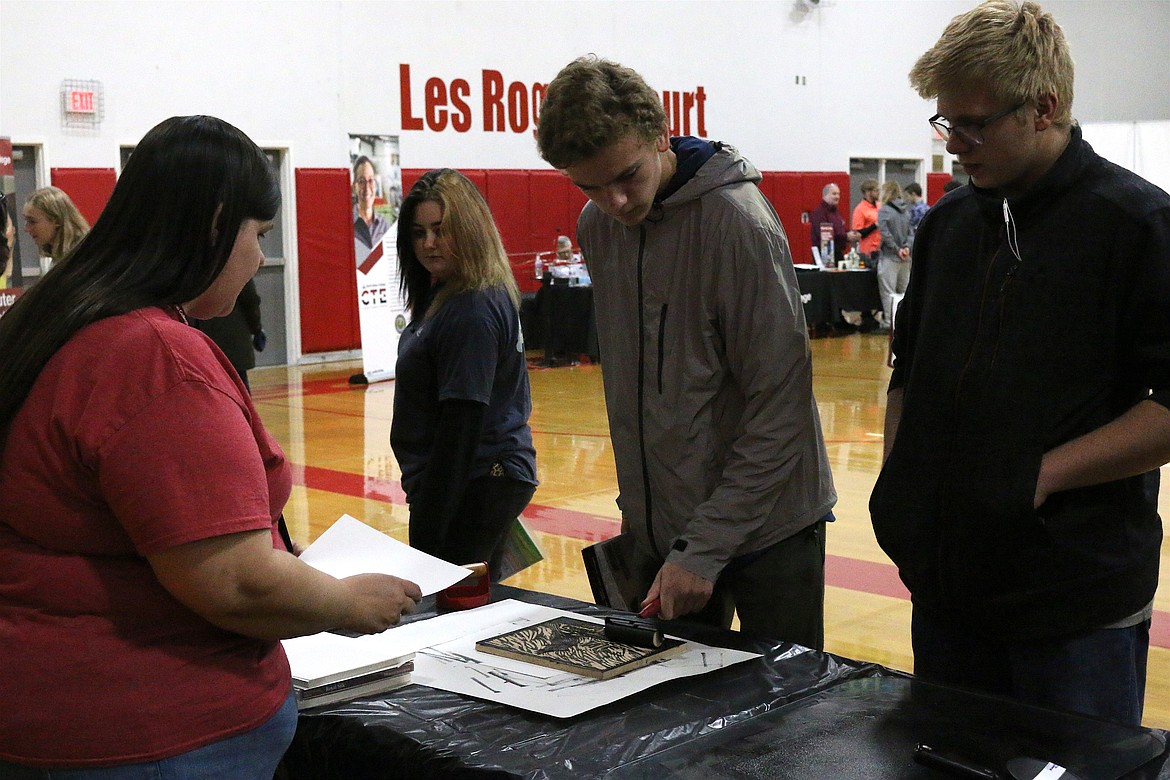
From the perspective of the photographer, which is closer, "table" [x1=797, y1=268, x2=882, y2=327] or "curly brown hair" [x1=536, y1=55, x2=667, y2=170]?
"curly brown hair" [x1=536, y1=55, x2=667, y2=170]

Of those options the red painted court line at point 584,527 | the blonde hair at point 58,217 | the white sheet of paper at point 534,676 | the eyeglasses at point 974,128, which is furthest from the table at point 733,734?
the blonde hair at point 58,217

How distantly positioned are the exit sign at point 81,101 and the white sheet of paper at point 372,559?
366 inches

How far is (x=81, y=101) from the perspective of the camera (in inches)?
400

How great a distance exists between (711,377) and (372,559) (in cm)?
61

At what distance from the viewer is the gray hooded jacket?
1972mm

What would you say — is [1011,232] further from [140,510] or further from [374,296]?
[374,296]

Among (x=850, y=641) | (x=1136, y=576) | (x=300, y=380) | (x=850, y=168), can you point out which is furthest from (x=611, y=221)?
(x=850, y=168)

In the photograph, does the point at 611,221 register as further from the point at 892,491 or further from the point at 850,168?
the point at 850,168

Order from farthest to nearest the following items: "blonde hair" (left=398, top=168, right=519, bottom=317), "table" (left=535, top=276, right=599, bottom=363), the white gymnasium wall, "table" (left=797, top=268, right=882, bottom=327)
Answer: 1. "table" (left=797, top=268, right=882, bottom=327)
2. "table" (left=535, top=276, right=599, bottom=363)
3. the white gymnasium wall
4. "blonde hair" (left=398, top=168, right=519, bottom=317)

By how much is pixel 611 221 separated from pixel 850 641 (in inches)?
93.5

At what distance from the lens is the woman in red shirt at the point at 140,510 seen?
49.8 inches

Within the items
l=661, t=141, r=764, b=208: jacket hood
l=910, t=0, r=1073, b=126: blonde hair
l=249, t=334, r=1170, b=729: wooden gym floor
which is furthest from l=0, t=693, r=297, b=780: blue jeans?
l=249, t=334, r=1170, b=729: wooden gym floor

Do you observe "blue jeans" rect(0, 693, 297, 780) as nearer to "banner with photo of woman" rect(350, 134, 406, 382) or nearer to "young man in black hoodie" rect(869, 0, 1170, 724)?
"young man in black hoodie" rect(869, 0, 1170, 724)

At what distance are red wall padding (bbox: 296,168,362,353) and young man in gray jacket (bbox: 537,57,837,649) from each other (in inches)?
395
